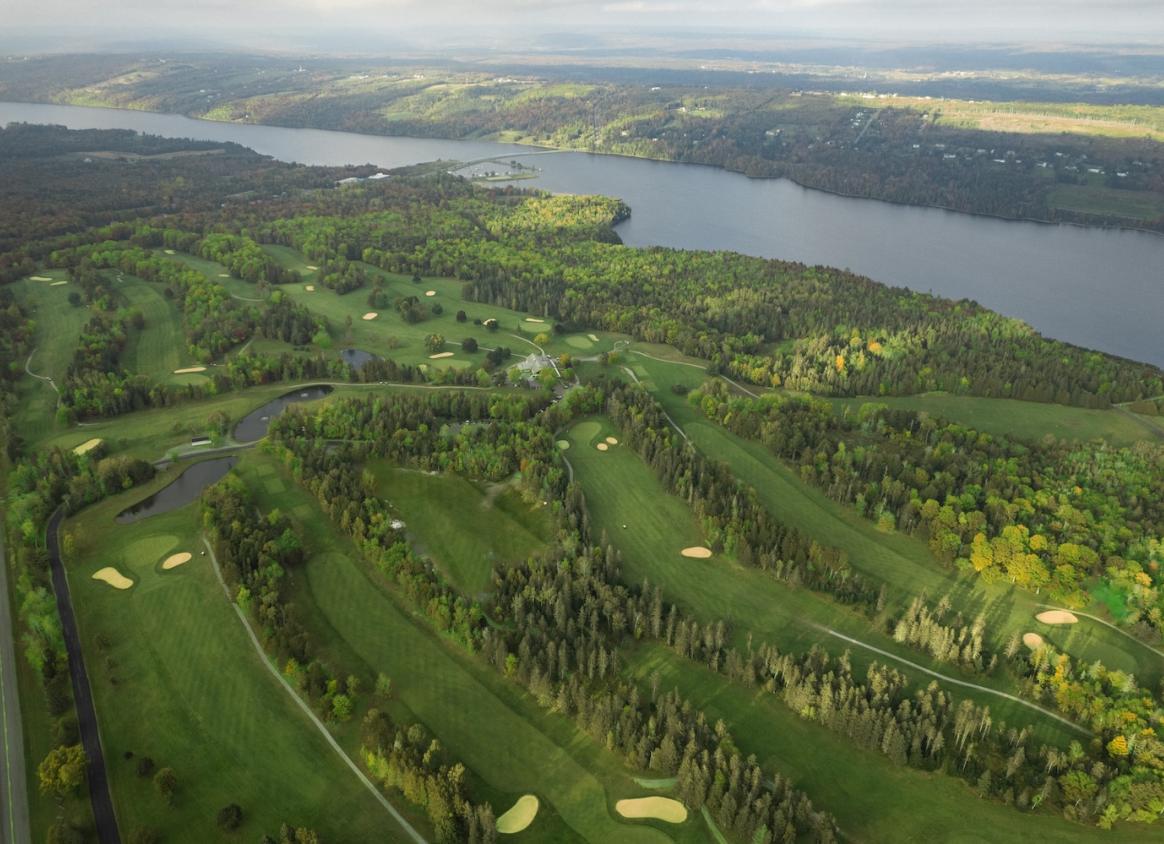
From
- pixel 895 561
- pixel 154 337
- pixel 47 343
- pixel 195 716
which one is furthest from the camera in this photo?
pixel 154 337

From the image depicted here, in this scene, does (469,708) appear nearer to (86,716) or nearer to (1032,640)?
(86,716)

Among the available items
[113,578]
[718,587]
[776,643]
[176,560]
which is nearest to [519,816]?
[776,643]

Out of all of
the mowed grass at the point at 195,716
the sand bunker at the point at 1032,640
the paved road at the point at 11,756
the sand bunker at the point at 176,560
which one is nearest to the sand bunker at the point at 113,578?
the mowed grass at the point at 195,716

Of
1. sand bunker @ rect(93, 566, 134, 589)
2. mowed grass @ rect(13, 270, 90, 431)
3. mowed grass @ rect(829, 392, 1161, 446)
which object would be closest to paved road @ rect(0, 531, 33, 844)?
sand bunker @ rect(93, 566, 134, 589)

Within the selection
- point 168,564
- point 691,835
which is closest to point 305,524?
point 168,564

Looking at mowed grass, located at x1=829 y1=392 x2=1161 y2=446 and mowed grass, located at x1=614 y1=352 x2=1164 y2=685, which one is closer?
mowed grass, located at x1=614 y1=352 x2=1164 y2=685

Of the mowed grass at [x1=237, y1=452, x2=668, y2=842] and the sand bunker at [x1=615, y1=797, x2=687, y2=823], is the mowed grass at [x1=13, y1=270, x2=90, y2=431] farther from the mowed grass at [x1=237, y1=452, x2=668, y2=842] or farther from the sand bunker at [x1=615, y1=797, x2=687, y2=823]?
the sand bunker at [x1=615, y1=797, x2=687, y2=823]
